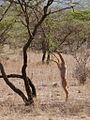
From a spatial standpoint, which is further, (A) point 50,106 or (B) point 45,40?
(B) point 45,40

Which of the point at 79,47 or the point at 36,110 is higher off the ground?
the point at 36,110

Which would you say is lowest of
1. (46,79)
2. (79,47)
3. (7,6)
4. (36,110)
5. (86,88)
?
(79,47)

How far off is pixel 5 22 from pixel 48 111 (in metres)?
3.99

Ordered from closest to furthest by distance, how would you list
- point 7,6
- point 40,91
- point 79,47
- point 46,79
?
point 7,6 → point 40,91 → point 46,79 → point 79,47

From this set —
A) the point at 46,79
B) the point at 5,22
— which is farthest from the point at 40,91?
the point at 46,79

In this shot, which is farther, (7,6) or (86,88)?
(86,88)

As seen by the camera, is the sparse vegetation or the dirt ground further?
the sparse vegetation

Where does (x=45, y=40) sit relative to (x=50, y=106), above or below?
below

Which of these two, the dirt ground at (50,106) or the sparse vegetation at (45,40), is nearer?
the dirt ground at (50,106)

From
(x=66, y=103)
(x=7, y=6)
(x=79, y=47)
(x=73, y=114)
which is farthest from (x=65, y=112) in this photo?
(x=79, y=47)

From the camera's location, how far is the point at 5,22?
43.2ft

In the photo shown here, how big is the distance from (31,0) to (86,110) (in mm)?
2892

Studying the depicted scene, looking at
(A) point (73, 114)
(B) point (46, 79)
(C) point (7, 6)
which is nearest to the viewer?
(A) point (73, 114)

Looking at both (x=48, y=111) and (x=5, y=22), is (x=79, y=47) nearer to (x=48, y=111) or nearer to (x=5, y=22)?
(x=5, y=22)
